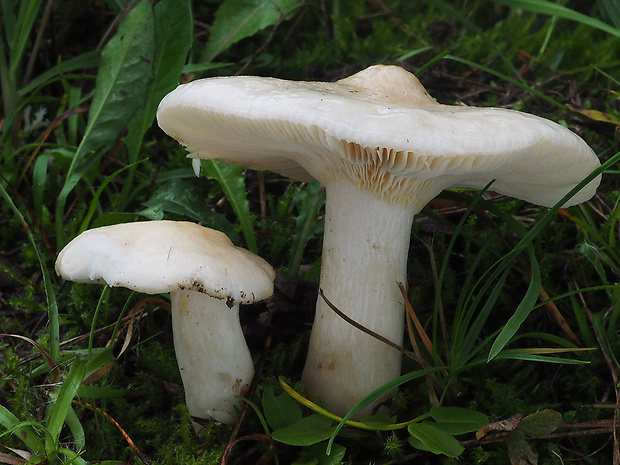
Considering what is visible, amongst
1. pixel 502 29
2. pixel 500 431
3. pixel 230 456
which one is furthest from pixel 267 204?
pixel 502 29

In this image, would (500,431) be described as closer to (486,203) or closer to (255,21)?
(486,203)

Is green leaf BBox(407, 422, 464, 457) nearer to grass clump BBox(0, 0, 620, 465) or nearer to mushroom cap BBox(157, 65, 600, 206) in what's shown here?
grass clump BBox(0, 0, 620, 465)

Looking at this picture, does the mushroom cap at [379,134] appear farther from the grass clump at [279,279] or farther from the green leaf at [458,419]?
the green leaf at [458,419]

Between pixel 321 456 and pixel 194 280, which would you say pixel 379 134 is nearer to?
pixel 194 280

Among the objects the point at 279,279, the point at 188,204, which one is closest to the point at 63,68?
the point at 188,204

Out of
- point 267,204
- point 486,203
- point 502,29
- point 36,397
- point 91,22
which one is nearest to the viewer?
point 36,397

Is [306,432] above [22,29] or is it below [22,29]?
below

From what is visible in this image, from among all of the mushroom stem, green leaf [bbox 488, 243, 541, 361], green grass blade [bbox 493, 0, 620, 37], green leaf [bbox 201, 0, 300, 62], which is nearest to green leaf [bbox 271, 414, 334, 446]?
the mushroom stem
